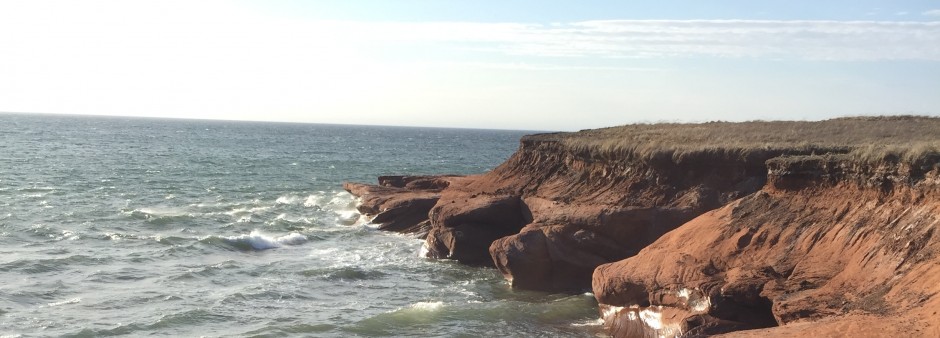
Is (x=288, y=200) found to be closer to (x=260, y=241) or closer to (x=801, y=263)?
(x=260, y=241)

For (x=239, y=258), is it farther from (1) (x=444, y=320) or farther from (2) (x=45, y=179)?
(2) (x=45, y=179)

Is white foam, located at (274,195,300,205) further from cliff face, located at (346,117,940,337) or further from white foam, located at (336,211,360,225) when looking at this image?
cliff face, located at (346,117,940,337)

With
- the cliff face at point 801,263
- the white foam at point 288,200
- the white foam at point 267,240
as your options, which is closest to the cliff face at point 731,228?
the cliff face at point 801,263

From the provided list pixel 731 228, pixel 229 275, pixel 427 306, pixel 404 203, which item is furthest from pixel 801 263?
pixel 404 203

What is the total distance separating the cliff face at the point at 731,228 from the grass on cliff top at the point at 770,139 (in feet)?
0.22

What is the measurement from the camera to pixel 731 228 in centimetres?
1852

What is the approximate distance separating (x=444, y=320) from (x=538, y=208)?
7.57 m

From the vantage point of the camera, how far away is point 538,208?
26.5 meters

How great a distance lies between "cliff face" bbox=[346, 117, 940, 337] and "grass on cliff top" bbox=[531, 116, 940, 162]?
7 cm

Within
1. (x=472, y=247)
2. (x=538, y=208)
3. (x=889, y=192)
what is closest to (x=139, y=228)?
(x=472, y=247)

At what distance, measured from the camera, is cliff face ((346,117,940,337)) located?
14453 mm

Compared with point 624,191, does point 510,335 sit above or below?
below

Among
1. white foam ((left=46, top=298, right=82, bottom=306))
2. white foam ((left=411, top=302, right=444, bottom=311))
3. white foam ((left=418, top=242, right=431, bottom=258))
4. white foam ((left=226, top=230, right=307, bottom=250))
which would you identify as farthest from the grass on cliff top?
white foam ((left=46, top=298, right=82, bottom=306))

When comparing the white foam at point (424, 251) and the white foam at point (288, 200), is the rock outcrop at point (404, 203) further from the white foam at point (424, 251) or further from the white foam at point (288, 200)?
the white foam at point (288, 200)
